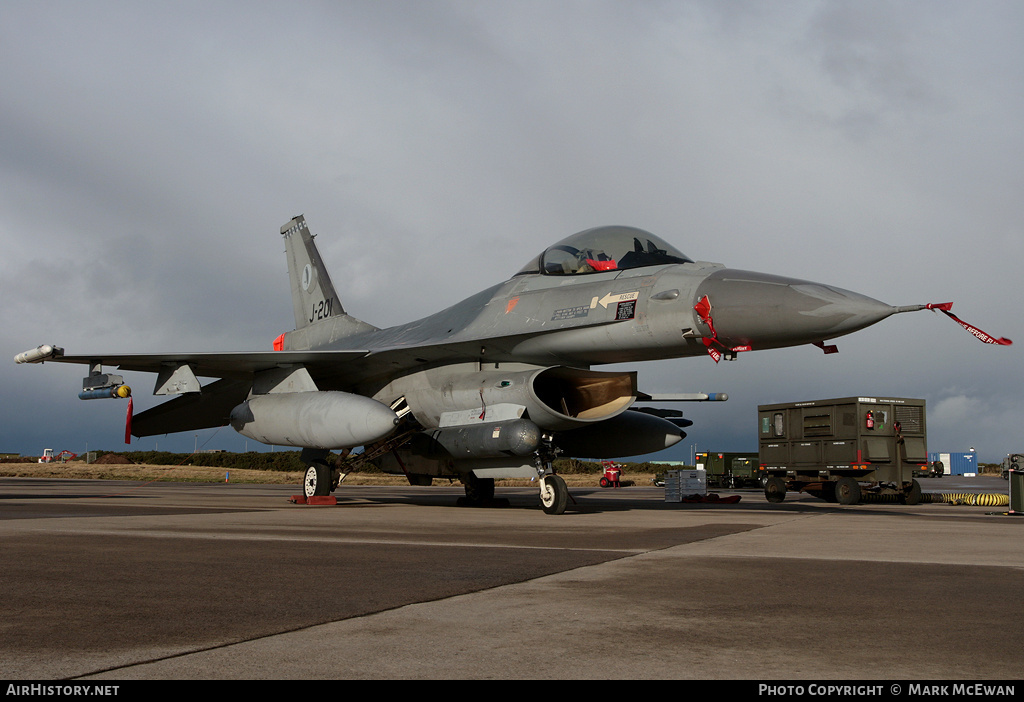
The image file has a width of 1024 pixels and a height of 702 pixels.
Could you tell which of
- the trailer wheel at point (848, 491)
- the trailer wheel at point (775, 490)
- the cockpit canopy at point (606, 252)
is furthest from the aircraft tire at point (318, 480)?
the trailer wheel at point (848, 491)

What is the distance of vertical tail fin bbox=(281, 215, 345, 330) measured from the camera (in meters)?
17.4

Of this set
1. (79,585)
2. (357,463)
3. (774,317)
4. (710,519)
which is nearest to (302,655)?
(79,585)

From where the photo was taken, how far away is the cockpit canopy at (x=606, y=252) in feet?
36.5

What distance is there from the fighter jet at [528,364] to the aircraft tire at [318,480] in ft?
0.08

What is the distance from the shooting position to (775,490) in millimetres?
19406

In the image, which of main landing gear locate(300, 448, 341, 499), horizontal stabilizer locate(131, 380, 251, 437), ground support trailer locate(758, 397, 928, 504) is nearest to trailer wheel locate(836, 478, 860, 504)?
ground support trailer locate(758, 397, 928, 504)

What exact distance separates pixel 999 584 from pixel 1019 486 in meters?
10.7

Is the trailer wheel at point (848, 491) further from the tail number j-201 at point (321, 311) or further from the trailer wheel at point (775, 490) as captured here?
the tail number j-201 at point (321, 311)

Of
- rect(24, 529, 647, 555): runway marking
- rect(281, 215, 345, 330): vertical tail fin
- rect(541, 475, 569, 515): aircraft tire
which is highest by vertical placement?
rect(281, 215, 345, 330): vertical tail fin

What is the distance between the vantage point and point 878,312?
29.7 feet

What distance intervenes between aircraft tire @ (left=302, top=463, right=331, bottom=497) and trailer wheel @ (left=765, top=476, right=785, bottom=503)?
1079 cm

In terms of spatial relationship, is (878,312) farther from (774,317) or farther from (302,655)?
(302,655)

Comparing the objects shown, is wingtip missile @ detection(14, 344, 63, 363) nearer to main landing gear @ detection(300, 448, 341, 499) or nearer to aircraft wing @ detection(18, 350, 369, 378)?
aircraft wing @ detection(18, 350, 369, 378)

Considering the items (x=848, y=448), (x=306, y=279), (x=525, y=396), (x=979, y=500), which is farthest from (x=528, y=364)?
(x=979, y=500)
